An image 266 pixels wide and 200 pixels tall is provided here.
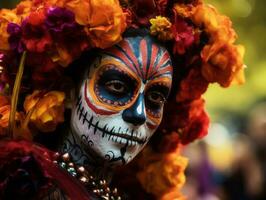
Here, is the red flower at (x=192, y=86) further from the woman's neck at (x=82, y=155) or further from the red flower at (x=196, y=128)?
the woman's neck at (x=82, y=155)

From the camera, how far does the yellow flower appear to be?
379cm

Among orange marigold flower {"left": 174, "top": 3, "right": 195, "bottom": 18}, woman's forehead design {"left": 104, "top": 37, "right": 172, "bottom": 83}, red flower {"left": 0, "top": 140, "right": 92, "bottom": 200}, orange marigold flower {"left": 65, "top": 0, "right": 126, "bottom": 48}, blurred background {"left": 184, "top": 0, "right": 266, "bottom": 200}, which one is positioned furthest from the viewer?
blurred background {"left": 184, "top": 0, "right": 266, "bottom": 200}

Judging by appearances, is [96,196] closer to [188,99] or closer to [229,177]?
[188,99]

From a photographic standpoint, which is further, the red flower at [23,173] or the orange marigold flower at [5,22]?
the orange marigold flower at [5,22]

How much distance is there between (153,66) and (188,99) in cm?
39

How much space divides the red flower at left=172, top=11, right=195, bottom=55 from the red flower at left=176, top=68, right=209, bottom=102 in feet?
0.56

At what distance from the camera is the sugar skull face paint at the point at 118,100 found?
12.1 ft

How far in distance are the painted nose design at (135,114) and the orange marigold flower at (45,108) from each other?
0.28 meters

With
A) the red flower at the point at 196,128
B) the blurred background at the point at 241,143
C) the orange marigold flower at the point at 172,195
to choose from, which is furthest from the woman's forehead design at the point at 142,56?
the blurred background at the point at 241,143

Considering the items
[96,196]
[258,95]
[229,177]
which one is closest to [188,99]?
[96,196]

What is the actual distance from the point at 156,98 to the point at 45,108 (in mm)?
487

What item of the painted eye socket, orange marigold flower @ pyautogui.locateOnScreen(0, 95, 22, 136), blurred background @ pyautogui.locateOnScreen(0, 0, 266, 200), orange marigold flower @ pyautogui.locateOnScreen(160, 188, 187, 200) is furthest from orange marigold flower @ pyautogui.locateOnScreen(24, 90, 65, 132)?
blurred background @ pyautogui.locateOnScreen(0, 0, 266, 200)

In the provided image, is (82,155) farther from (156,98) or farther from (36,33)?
(36,33)

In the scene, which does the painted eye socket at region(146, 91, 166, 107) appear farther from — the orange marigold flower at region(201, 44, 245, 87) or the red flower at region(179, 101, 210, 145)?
the red flower at region(179, 101, 210, 145)
